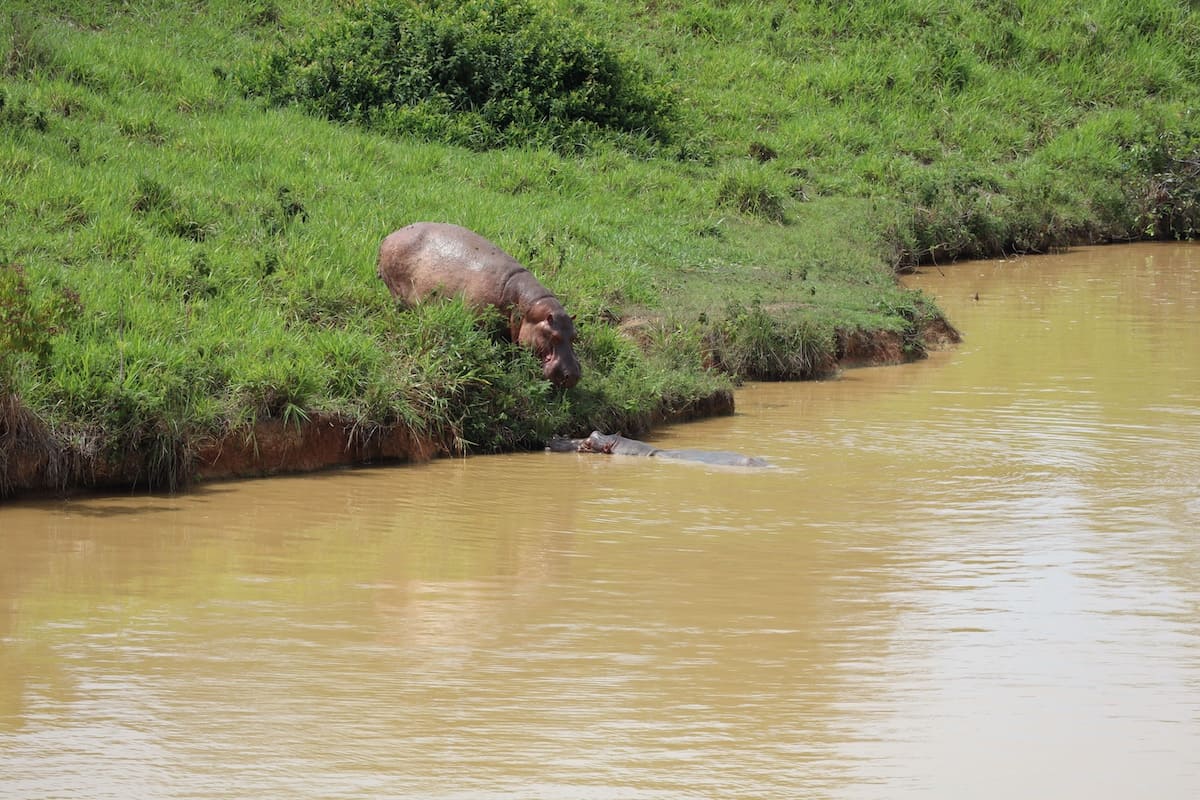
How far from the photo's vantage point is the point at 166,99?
49.8 ft

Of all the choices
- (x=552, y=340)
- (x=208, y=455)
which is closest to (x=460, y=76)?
(x=552, y=340)

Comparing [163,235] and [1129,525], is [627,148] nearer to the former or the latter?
[163,235]

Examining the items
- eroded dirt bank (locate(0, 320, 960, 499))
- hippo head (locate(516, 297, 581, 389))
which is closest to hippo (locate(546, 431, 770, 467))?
hippo head (locate(516, 297, 581, 389))

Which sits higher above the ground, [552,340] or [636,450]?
[552,340]

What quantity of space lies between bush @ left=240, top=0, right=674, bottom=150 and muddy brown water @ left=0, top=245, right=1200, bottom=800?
307 inches

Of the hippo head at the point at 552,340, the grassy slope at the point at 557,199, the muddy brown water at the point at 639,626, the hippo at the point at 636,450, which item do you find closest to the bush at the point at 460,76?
the grassy slope at the point at 557,199

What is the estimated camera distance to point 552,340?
938cm

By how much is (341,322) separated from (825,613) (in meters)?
4.67

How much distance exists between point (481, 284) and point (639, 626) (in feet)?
13.9

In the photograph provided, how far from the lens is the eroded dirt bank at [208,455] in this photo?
25.1 ft

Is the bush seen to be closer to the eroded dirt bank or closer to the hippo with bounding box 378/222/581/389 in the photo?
the hippo with bounding box 378/222/581/389

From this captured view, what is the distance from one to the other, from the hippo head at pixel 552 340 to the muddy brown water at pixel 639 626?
25.5 inches

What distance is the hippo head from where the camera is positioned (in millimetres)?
9375

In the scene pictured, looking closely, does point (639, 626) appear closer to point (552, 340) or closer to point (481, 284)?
point (552, 340)
